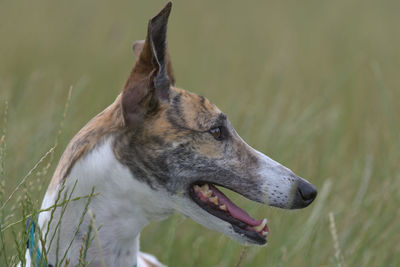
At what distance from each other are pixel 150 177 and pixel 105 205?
235 millimetres

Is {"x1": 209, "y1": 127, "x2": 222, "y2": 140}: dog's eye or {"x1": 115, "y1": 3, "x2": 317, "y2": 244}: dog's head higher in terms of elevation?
{"x1": 209, "y1": 127, "x2": 222, "y2": 140}: dog's eye

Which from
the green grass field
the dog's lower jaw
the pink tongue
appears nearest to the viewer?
the dog's lower jaw

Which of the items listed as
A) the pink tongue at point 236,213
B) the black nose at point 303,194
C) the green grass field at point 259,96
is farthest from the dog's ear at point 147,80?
the black nose at point 303,194

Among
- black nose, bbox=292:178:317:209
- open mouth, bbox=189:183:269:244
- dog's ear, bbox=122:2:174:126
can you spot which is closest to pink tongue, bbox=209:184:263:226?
open mouth, bbox=189:183:269:244

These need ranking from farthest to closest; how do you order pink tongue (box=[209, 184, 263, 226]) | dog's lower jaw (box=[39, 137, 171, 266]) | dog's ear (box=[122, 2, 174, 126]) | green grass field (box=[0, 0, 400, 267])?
green grass field (box=[0, 0, 400, 267]) → pink tongue (box=[209, 184, 263, 226]) → dog's lower jaw (box=[39, 137, 171, 266]) → dog's ear (box=[122, 2, 174, 126])

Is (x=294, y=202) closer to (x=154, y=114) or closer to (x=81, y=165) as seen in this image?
(x=154, y=114)

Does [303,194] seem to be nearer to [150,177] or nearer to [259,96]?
[150,177]

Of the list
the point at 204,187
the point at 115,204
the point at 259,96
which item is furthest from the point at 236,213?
the point at 259,96

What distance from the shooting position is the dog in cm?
246

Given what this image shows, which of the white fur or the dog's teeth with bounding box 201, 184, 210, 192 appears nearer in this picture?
the white fur

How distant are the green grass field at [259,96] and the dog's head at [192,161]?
21 cm

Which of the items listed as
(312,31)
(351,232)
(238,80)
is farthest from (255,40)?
(351,232)

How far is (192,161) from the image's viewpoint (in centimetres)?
250

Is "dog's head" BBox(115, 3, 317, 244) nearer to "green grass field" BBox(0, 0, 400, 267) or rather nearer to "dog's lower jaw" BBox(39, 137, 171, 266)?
"dog's lower jaw" BBox(39, 137, 171, 266)
